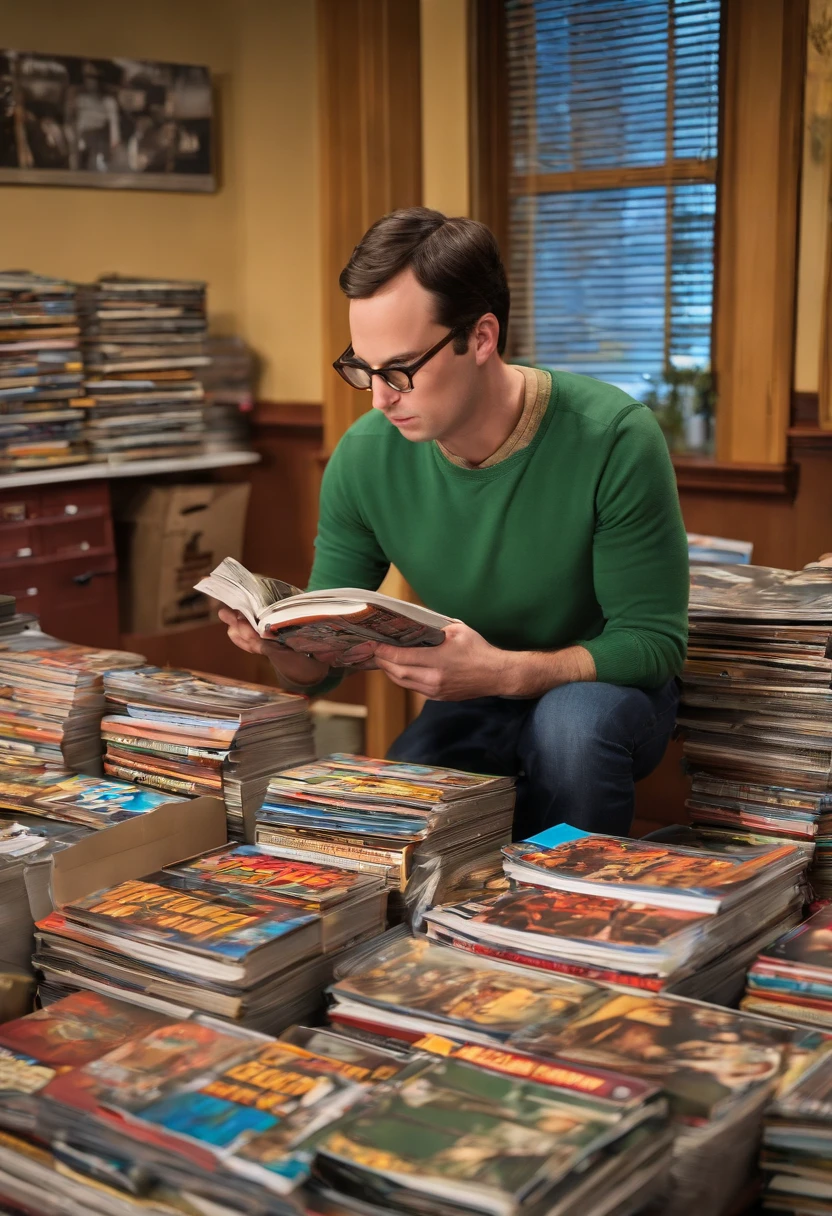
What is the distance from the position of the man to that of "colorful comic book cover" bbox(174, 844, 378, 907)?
30 centimetres

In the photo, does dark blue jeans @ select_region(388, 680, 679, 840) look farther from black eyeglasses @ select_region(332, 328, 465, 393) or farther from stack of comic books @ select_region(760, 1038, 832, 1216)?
stack of comic books @ select_region(760, 1038, 832, 1216)

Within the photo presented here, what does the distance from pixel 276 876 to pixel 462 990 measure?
315 millimetres

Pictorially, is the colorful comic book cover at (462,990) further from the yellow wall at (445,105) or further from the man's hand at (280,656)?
the yellow wall at (445,105)

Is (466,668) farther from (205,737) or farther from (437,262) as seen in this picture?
(437,262)

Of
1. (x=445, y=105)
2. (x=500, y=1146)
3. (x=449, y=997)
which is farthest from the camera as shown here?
(x=445, y=105)

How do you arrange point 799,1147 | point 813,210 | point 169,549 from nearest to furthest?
point 799,1147, point 813,210, point 169,549

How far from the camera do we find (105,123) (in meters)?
3.49

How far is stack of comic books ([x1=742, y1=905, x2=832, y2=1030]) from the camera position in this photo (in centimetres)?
115

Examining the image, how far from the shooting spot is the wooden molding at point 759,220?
278cm

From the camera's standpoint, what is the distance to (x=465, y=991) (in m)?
1.14

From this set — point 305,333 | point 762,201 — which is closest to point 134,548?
point 305,333

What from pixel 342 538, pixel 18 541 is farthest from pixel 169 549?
pixel 342 538

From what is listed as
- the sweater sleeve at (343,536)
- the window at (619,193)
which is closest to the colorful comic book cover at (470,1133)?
the sweater sleeve at (343,536)

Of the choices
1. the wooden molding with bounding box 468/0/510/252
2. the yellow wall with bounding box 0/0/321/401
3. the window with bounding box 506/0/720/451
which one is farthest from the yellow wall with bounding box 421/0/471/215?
the yellow wall with bounding box 0/0/321/401
